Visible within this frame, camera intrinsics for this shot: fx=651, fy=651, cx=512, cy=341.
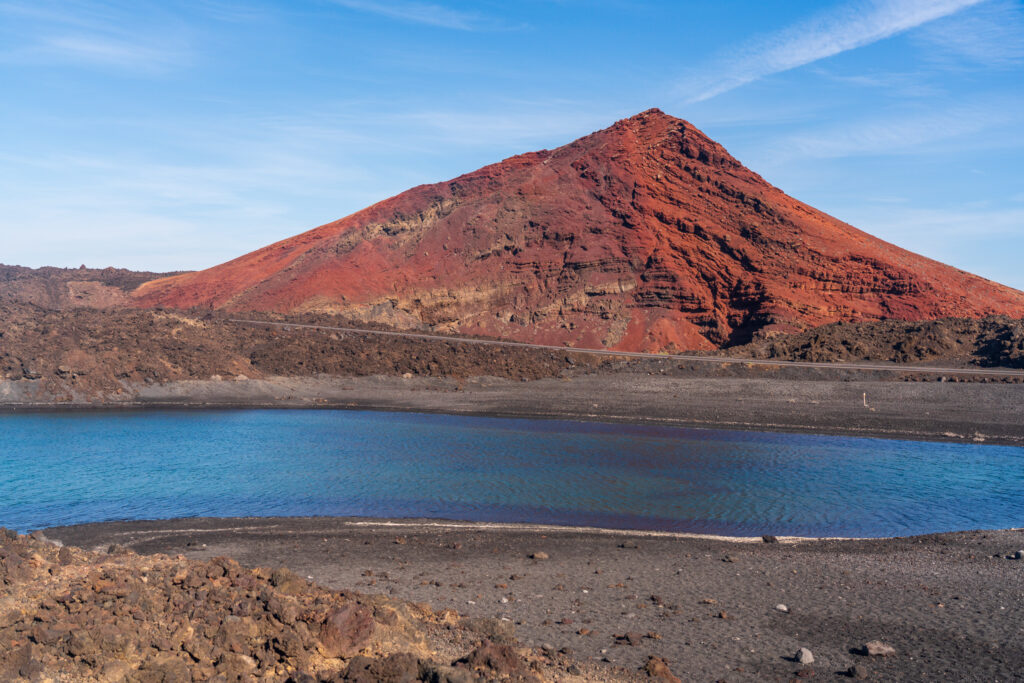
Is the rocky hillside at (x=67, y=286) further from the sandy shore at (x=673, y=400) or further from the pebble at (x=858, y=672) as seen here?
the pebble at (x=858, y=672)

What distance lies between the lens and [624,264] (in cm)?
5709

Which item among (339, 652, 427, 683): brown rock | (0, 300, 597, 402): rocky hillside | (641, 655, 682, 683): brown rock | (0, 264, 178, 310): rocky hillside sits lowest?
(641, 655, 682, 683): brown rock

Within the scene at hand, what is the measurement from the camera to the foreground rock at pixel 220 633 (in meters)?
A: 5.12

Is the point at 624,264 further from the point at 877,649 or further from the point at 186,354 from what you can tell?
the point at 877,649

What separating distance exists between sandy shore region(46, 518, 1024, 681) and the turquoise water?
1.71m

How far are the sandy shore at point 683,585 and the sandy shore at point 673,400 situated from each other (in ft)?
55.5

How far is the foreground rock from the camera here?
5125mm

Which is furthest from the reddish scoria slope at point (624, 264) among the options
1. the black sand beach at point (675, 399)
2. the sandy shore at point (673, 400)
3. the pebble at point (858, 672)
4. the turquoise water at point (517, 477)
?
the pebble at point (858, 672)

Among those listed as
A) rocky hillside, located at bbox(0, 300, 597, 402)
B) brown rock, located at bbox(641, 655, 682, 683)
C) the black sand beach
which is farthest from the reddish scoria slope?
brown rock, located at bbox(641, 655, 682, 683)

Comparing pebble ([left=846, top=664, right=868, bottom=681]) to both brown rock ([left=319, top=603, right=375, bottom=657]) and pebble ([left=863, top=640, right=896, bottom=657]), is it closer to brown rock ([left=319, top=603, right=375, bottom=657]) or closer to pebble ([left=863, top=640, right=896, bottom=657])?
pebble ([left=863, top=640, right=896, bottom=657])

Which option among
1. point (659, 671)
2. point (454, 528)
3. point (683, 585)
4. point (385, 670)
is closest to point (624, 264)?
point (454, 528)

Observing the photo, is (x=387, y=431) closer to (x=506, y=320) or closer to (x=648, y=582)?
(x=648, y=582)

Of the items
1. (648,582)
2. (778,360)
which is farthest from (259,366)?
(648,582)

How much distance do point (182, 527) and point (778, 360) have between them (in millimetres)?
36489
